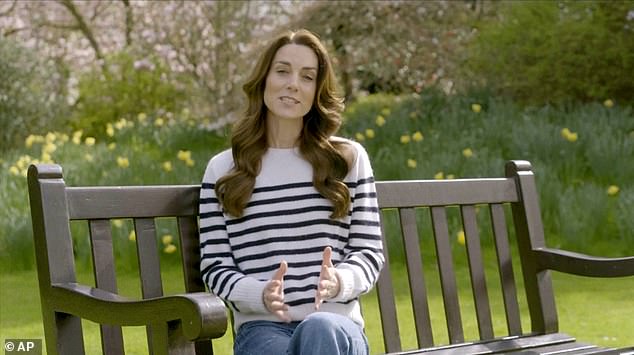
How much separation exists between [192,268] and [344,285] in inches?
16.9

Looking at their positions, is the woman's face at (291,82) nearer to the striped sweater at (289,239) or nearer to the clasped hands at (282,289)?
the striped sweater at (289,239)

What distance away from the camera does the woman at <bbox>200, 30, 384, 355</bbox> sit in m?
2.83

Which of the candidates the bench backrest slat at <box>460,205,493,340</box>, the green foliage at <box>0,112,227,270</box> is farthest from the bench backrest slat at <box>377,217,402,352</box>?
the green foliage at <box>0,112,227,270</box>

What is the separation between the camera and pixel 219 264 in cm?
287

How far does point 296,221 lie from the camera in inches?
115

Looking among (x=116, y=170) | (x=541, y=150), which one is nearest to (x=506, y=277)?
(x=541, y=150)

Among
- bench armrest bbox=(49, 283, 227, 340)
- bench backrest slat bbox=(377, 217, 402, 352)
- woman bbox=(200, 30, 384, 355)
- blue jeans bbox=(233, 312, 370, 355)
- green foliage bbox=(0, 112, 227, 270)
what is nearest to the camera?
bench armrest bbox=(49, 283, 227, 340)

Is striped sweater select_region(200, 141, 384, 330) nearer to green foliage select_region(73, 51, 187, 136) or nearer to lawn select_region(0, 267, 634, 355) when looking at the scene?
lawn select_region(0, 267, 634, 355)

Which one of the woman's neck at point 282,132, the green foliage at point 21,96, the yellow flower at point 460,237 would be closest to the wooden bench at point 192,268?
the woman's neck at point 282,132

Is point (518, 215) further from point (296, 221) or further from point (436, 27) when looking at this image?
point (436, 27)

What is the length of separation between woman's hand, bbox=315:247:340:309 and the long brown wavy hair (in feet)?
0.67

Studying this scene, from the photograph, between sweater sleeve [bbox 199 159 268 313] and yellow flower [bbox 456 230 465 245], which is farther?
yellow flower [bbox 456 230 465 245]

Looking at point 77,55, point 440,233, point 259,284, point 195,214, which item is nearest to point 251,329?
point 259,284

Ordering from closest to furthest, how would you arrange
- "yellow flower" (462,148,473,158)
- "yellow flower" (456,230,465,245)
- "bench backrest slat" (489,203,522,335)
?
"bench backrest slat" (489,203,522,335)
"yellow flower" (456,230,465,245)
"yellow flower" (462,148,473,158)
